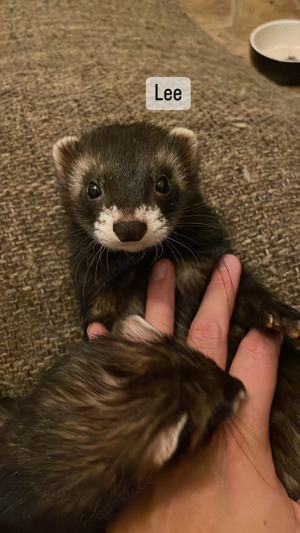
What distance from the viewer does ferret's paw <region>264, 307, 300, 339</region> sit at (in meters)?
0.88

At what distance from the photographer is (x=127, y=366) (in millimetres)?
798

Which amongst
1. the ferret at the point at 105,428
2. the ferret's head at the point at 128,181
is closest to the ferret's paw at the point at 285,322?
the ferret at the point at 105,428

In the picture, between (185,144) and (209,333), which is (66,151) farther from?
(209,333)

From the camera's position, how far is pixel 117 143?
1018 mm

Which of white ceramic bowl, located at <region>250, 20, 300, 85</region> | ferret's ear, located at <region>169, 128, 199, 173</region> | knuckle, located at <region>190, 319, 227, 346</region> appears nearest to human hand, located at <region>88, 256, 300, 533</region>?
knuckle, located at <region>190, 319, 227, 346</region>

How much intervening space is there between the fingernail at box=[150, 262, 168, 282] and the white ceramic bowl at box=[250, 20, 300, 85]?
139cm

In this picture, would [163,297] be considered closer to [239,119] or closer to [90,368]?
[90,368]

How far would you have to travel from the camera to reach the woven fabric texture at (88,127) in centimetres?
111

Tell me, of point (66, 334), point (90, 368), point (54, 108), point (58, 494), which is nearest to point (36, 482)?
point (58, 494)

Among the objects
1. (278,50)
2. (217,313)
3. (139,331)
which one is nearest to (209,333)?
(217,313)

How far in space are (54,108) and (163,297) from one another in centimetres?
60

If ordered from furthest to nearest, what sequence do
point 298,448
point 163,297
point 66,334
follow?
point 66,334 → point 163,297 → point 298,448

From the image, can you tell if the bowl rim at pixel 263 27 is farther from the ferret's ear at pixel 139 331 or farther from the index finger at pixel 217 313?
the ferret's ear at pixel 139 331

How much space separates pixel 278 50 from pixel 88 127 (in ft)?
4.56
